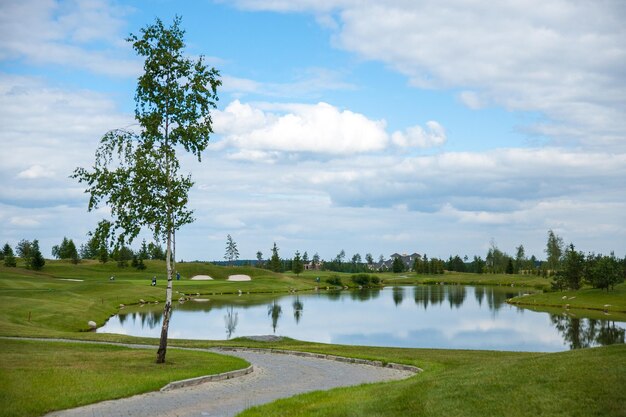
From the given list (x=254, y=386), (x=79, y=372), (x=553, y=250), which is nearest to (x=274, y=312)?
(x=254, y=386)

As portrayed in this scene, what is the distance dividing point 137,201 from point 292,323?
41428 millimetres

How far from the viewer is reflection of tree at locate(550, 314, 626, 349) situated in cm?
4988

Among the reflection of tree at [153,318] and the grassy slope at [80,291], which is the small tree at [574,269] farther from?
the reflection of tree at [153,318]

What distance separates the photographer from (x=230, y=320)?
221 feet

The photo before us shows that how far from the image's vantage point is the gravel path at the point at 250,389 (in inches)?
643

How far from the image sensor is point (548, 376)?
50.5ft

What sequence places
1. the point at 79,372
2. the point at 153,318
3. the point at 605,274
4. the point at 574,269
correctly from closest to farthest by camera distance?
the point at 79,372 < the point at 153,318 < the point at 605,274 < the point at 574,269

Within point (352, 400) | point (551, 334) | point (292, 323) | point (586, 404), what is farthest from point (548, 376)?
point (292, 323)

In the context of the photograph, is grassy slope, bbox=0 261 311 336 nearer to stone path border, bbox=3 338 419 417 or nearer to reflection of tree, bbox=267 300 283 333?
reflection of tree, bbox=267 300 283 333

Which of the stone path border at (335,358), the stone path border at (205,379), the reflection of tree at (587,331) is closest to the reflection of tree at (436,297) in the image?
the reflection of tree at (587,331)

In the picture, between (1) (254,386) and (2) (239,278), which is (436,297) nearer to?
(2) (239,278)

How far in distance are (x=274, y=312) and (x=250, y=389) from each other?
5880 centimetres

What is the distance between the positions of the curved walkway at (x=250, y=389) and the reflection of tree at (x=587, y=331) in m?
27.6

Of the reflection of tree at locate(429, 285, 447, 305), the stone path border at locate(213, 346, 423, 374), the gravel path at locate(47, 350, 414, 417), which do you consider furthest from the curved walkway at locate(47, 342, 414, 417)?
the reflection of tree at locate(429, 285, 447, 305)
